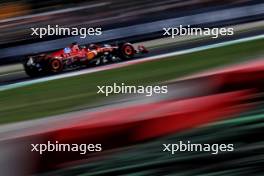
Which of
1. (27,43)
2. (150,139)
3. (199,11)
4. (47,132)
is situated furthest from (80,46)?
(150,139)

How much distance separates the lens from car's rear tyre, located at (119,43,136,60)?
5.02 metres

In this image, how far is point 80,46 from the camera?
4578 mm

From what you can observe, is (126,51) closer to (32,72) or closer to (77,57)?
(77,57)

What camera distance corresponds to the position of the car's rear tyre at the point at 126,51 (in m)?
5.02

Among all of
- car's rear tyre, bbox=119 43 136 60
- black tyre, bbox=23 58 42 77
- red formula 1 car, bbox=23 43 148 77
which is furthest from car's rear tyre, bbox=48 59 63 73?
car's rear tyre, bbox=119 43 136 60

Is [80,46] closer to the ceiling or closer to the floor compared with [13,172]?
closer to the ceiling

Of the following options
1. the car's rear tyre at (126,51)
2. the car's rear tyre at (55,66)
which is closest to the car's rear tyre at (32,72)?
the car's rear tyre at (55,66)

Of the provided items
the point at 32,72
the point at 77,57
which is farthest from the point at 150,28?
the point at 32,72

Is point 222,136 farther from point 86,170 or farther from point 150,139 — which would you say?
point 86,170

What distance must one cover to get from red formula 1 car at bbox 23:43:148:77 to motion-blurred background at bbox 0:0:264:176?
0.30ft

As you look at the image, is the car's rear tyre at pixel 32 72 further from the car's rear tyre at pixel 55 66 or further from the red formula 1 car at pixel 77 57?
the car's rear tyre at pixel 55 66

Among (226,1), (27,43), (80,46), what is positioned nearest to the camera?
(80,46)

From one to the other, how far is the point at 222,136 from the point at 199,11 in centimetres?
390

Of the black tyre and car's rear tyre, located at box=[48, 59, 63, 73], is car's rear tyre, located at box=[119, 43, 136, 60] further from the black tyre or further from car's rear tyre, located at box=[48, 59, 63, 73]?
the black tyre
